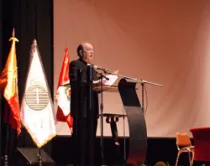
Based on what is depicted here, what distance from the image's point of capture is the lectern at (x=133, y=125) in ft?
15.8

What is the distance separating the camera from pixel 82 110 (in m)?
4.96

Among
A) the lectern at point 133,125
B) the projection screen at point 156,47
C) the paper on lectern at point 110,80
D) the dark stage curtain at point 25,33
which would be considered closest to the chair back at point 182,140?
the projection screen at point 156,47

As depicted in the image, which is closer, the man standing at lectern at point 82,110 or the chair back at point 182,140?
the man standing at lectern at point 82,110

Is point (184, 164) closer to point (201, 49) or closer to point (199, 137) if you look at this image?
point (201, 49)

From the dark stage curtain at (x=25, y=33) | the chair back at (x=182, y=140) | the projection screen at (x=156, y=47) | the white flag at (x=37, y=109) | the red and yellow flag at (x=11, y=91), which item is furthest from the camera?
the projection screen at (x=156, y=47)

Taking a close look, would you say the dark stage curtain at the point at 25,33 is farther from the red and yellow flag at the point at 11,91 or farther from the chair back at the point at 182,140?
the chair back at the point at 182,140

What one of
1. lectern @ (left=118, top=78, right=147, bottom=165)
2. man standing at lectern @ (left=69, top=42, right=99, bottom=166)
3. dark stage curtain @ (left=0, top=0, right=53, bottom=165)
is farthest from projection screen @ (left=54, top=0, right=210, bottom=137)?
lectern @ (left=118, top=78, right=147, bottom=165)

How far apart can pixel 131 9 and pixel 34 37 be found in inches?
76.7

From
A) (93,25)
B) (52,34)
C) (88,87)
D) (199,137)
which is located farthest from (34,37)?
(199,137)

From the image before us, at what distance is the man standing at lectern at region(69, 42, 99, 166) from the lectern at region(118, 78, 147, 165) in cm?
33

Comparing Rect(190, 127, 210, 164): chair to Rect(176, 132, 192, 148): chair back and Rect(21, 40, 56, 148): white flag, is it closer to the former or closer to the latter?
Rect(21, 40, 56, 148): white flag

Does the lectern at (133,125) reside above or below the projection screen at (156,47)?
below

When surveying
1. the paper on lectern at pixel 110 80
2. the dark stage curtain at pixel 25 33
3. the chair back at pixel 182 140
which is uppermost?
the dark stage curtain at pixel 25 33

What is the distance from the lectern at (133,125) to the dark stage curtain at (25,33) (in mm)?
2186
